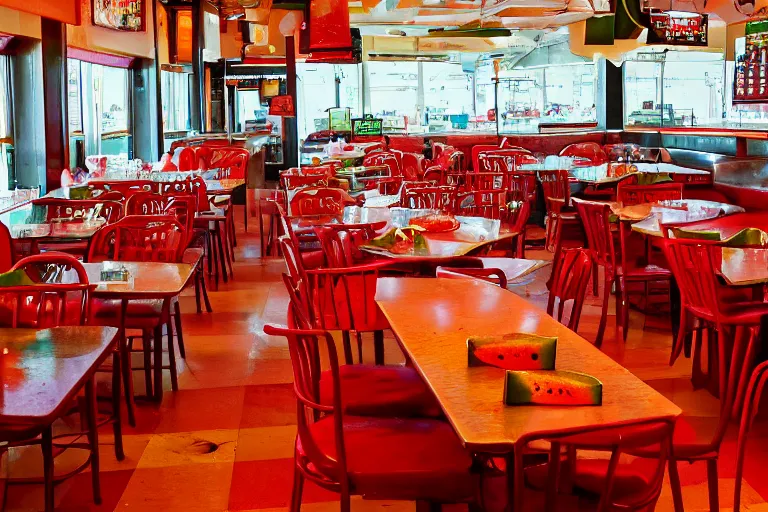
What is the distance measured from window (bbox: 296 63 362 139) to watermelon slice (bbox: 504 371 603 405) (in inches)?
650

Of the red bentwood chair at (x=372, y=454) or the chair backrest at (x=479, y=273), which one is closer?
the red bentwood chair at (x=372, y=454)

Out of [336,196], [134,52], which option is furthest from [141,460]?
[134,52]

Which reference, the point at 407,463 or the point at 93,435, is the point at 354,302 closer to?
the point at 93,435

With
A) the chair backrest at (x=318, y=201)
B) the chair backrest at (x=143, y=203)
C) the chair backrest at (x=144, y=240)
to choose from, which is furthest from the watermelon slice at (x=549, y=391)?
the chair backrest at (x=318, y=201)

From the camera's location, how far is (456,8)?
10539mm

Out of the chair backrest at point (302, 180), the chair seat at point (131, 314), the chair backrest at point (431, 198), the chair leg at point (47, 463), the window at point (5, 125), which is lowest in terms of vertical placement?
the chair leg at point (47, 463)

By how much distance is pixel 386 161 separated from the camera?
11.2 m

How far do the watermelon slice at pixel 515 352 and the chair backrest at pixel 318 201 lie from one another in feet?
16.7

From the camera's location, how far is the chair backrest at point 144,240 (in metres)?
5.44

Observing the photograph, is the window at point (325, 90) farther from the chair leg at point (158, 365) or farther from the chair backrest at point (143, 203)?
the chair leg at point (158, 365)

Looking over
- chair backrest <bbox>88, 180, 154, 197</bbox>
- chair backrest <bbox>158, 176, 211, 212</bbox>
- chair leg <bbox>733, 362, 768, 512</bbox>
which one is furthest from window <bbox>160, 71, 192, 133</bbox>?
chair leg <bbox>733, 362, 768, 512</bbox>

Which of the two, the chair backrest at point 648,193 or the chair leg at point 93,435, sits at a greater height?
the chair backrest at point 648,193

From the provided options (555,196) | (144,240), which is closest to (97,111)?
(555,196)

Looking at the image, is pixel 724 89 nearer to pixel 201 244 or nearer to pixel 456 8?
pixel 456 8
